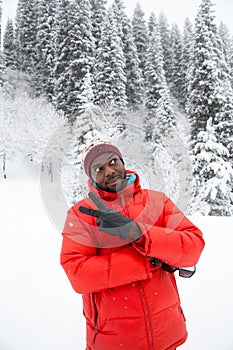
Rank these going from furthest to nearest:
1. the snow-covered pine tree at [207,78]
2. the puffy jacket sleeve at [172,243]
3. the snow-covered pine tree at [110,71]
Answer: the snow-covered pine tree at [110,71]
the snow-covered pine tree at [207,78]
the puffy jacket sleeve at [172,243]

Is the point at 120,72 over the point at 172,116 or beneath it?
over

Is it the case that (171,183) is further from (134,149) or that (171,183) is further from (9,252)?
(9,252)

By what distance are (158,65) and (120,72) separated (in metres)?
7.27

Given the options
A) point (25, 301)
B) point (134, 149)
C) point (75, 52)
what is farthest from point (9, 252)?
point (75, 52)

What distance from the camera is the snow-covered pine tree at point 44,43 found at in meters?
30.9

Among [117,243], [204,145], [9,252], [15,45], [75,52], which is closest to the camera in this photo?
[117,243]

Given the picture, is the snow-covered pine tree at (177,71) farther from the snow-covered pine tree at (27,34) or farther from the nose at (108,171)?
the nose at (108,171)

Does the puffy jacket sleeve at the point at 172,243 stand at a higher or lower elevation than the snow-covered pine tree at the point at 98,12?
lower

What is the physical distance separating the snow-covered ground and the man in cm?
174

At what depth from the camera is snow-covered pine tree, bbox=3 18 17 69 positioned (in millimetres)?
35031

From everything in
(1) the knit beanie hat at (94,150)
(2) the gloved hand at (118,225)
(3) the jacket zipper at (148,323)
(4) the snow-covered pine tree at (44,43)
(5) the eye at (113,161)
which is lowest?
(3) the jacket zipper at (148,323)

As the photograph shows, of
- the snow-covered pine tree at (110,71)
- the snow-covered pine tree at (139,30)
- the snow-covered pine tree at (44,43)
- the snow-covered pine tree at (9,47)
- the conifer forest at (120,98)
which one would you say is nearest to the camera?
the conifer forest at (120,98)

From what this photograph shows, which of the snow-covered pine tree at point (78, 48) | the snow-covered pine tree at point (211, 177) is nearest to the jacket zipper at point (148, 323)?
the snow-covered pine tree at point (211, 177)

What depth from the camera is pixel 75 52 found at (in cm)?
2286
